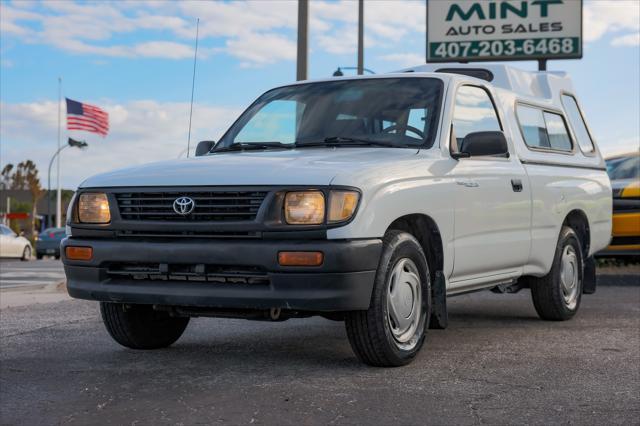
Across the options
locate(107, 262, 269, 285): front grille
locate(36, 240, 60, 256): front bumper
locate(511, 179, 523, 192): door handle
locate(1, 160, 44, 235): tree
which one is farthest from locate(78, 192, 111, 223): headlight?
locate(1, 160, 44, 235): tree

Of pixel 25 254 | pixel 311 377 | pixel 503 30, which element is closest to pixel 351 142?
pixel 311 377

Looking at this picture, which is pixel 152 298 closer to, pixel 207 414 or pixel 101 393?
pixel 101 393

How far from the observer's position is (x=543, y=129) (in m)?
8.10

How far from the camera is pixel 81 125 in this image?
41.4 m

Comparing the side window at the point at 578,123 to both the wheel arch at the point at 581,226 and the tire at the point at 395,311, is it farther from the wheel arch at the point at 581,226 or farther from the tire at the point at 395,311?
the tire at the point at 395,311

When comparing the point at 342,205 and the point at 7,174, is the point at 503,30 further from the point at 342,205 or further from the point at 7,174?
the point at 7,174

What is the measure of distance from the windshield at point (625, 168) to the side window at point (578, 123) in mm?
3760

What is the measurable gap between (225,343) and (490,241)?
1.95 metres

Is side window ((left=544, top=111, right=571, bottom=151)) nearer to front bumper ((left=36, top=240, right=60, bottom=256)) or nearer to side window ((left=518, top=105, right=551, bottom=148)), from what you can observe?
side window ((left=518, top=105, right=551, bottom=148))

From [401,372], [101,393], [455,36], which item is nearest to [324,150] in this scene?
[401,372]

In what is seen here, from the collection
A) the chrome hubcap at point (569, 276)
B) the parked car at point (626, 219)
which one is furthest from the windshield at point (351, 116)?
the parked car at point (626, 219)

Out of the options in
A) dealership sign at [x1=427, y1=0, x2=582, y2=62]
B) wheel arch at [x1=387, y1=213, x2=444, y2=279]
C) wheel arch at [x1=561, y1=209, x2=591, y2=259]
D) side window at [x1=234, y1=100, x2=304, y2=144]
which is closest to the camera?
wheel arch at [x1=387, y1=213, x2=444, y2=279]

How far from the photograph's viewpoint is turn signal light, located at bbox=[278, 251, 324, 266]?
5.04 metres

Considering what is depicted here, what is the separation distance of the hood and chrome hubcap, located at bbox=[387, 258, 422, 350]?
63cm
